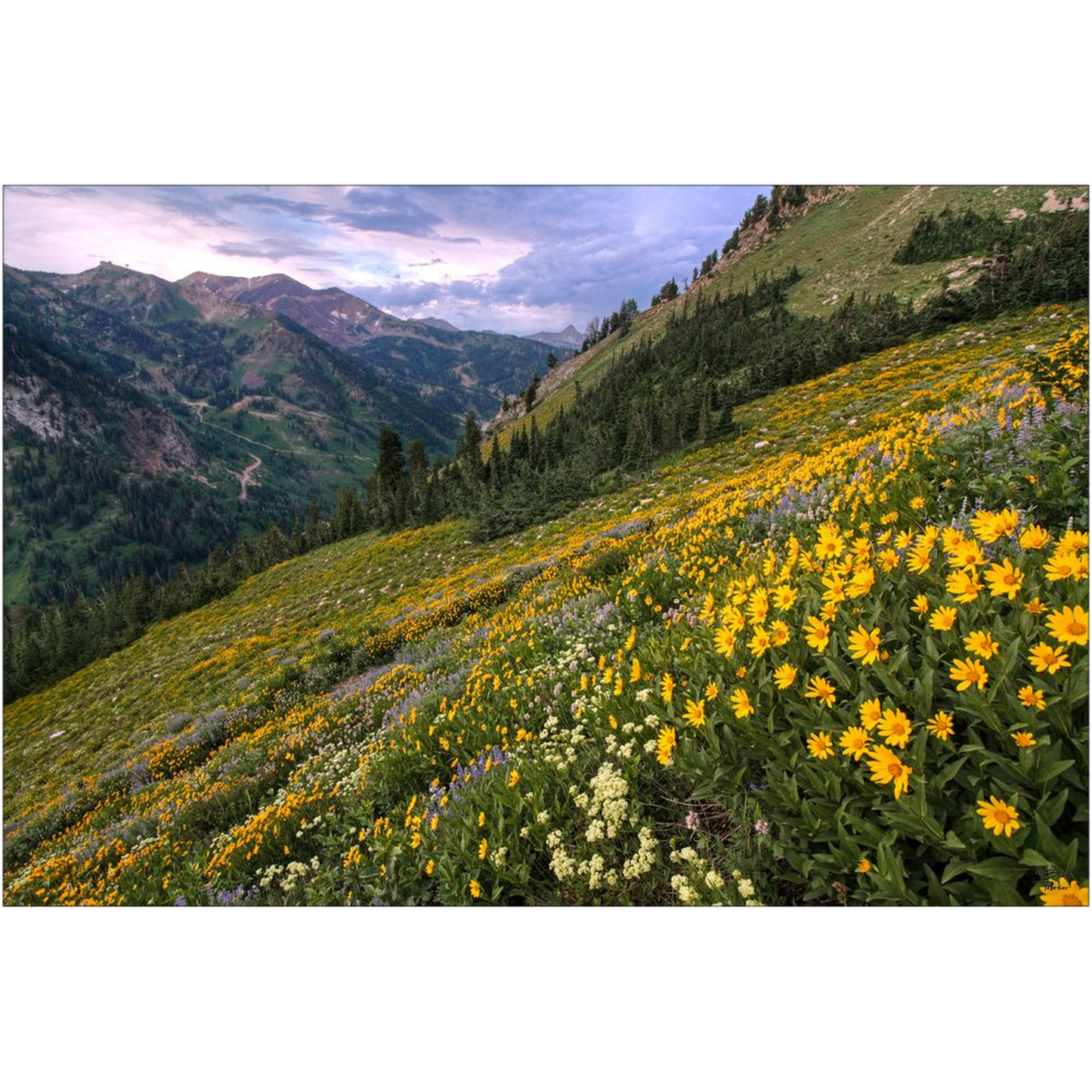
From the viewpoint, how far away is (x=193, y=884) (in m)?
3.87

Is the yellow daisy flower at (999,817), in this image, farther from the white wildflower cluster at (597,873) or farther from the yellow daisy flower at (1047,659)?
the white wildflower cluster at (597,873)

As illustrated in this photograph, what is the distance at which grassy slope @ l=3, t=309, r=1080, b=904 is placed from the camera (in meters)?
9.34

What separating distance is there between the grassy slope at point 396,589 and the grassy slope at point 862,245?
6.22 ft

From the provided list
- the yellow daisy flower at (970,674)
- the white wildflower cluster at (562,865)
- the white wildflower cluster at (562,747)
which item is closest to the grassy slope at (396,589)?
the white wildflower cluster at (562,747)

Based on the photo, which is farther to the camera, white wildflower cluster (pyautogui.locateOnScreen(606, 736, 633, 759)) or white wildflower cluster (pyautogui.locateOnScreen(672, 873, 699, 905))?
white wildflower cluster (pyautogui.locateOnScreen(606, 736, 633, 759))

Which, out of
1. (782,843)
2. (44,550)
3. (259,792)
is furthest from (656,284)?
(44,550)

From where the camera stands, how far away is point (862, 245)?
95.7 feet

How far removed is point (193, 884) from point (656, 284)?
769cm

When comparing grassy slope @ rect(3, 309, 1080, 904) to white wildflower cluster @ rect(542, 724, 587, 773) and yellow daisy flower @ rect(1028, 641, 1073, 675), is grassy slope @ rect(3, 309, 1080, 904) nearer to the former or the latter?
white wildflower cluster @ rect(542, 724, 587, 773)

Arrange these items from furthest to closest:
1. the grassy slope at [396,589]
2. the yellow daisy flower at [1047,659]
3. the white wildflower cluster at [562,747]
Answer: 1. the grassy slope at [396,589]
2. the white wildflower cluster at [562,747]
3. the yellow daisy flower at [1047,659]

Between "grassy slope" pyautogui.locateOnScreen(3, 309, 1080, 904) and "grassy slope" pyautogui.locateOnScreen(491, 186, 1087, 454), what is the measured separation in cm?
190

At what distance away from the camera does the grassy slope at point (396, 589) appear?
30.7ft

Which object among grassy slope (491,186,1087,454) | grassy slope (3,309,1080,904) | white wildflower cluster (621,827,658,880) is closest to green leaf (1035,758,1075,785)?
white wildflower cluster (621,827,658,880)
